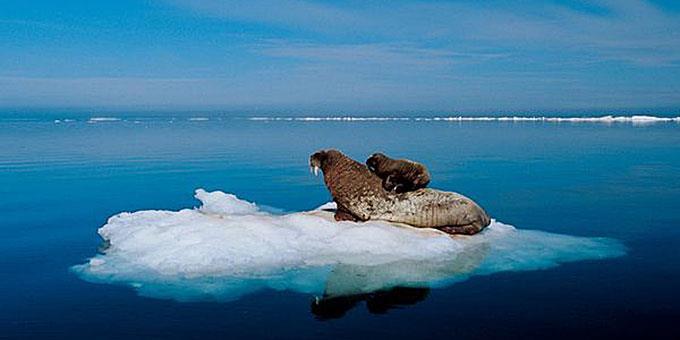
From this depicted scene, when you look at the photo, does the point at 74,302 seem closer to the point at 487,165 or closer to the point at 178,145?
the point at 487,165

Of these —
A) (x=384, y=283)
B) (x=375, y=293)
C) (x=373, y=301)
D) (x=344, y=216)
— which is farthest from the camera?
(x=344, y=216)

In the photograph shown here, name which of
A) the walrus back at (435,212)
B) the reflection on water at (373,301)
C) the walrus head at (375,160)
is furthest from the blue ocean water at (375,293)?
the walrus head at (375,160)

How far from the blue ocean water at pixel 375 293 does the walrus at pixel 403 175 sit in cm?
292

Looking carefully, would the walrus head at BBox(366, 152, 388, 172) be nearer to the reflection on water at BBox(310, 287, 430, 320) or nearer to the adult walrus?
the adult walrus

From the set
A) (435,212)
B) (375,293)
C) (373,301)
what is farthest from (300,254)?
(435,212)

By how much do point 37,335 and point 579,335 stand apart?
6.72m

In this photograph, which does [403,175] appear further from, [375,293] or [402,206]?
[375,293]

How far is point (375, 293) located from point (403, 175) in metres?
4.70

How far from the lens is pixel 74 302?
10430 mm

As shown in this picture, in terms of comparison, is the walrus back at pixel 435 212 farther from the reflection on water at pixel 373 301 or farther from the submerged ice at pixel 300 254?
the reflection on water at pixel 373 301

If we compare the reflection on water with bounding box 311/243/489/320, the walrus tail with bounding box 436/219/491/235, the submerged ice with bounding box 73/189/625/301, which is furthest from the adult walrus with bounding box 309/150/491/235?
the reflection on water with bounding box 311/243/489/320

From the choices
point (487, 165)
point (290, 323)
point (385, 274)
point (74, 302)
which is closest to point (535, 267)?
point (385, 274)

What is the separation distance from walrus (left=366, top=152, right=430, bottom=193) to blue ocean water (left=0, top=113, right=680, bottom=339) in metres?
2.92

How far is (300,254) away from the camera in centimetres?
1261
